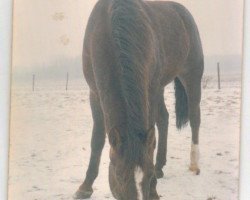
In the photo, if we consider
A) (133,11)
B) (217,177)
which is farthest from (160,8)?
(217,177)

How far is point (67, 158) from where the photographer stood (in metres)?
1.88

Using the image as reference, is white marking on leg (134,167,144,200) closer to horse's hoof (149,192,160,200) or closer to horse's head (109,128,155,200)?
horse's head (109,128,155,200)

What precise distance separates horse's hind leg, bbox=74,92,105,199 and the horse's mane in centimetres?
20

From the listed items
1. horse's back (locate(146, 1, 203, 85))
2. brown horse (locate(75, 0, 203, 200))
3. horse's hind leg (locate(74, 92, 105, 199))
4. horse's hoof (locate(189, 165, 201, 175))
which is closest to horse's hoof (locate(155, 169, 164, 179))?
brown horse (locate(75, 0, 203, 200))

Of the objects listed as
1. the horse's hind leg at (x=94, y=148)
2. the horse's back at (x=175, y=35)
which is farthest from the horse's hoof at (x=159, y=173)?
the horse's back at (x=175, y=35)

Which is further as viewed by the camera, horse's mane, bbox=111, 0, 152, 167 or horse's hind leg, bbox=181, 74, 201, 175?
horse's hind leg, bbox=181, 74, 201, 175

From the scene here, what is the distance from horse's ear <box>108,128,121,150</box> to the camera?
5.41 ft

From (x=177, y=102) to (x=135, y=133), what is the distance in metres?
0.37

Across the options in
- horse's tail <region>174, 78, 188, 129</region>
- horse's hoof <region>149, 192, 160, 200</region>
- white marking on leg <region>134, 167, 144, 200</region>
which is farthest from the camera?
horse's tail <region>174, 78, 188, 129</region>

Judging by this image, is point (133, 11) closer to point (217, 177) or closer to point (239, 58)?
point (239, 58)

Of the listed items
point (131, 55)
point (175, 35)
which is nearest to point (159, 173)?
point (131, 55)

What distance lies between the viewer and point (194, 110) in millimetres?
1979

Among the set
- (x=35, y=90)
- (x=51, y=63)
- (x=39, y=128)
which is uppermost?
(x=51, y=63)

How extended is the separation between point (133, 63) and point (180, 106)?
1.13 feet
